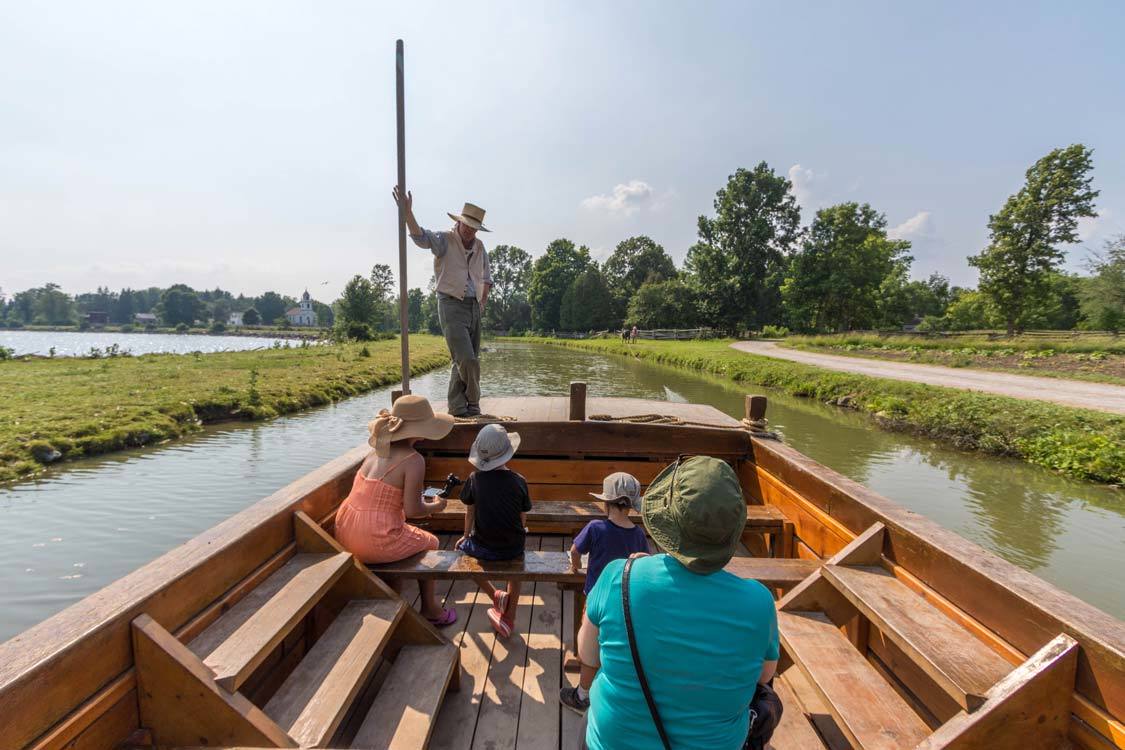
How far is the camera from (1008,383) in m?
15.3

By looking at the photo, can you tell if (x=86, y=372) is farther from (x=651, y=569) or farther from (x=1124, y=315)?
(x=1124, y=315)

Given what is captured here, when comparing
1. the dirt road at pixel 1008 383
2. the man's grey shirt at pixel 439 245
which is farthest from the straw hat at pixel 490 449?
the dirt road at pixel 1008 383

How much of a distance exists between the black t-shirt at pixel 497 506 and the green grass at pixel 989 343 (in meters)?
25.8

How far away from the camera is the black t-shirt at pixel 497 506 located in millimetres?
2779

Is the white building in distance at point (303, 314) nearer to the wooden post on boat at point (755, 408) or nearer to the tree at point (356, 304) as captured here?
the tree at point (356, 304)

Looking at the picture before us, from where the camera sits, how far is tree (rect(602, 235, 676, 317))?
228ft

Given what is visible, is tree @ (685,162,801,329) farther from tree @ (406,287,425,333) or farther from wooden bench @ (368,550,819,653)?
tree @ (406,287,425,333)

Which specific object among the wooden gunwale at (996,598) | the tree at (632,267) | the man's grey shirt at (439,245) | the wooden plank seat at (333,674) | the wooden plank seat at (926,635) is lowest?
the wooden plank seat at (333,674)

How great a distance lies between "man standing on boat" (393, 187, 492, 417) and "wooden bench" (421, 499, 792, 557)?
1202 mm

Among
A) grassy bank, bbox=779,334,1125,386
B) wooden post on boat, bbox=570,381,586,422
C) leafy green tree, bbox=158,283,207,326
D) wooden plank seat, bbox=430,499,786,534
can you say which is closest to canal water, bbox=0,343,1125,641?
wooden plank seat, bbox=430,499,786,534

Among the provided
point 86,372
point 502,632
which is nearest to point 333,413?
point 86,372

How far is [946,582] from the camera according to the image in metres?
2.26

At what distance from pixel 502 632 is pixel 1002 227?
1564 inches

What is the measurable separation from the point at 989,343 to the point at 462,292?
28.0 meters
